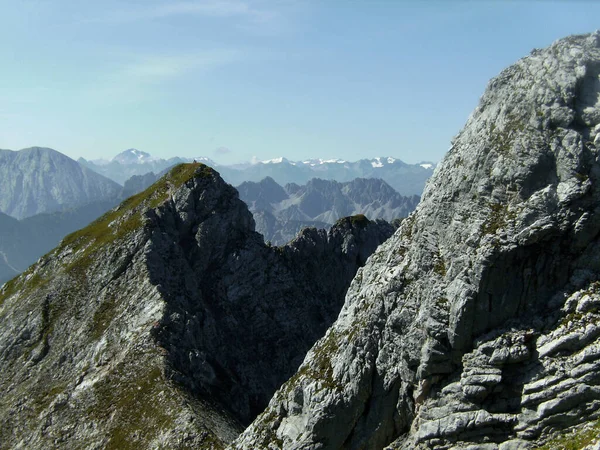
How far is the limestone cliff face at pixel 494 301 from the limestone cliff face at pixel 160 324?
70.4 ft

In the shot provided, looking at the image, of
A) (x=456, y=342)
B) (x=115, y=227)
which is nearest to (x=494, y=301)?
(x=456, y=342)

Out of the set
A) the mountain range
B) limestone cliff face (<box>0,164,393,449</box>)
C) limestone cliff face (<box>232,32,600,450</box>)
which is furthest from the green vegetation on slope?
limestone cliff face (<box>232,32,600,450</box>)

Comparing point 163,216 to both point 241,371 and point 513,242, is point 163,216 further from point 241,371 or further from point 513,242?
point 513,242

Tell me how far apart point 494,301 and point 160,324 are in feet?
152

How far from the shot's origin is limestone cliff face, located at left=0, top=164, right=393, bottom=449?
196 ft

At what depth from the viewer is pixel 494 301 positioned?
3259 centimetres

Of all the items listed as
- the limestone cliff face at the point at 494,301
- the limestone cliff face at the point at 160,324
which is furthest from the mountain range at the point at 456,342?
the limestone cliff face at the point at 160,324

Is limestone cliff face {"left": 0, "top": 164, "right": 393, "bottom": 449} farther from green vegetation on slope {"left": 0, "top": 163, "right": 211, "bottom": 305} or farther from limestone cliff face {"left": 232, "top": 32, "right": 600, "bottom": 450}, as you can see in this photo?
limestone cliff face {"left": 232, "top": 32, "right": 600, "bottom": 450}

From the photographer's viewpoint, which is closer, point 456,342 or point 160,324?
point 456,342

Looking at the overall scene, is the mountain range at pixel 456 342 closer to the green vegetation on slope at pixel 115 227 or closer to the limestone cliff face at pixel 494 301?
the limestone cliff face at pixel 494 301

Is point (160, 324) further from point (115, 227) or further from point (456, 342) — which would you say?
point (456, 342)

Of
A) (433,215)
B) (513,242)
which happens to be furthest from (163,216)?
(513,242)

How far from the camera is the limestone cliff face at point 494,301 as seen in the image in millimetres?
30391

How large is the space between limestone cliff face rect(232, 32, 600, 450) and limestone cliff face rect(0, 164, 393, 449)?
2145 centimetres
